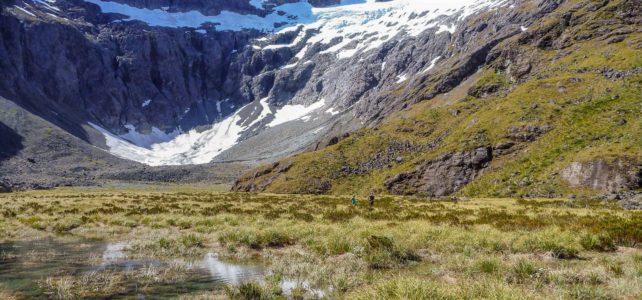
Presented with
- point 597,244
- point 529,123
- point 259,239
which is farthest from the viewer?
point 529,123

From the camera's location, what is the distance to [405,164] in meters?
79.8

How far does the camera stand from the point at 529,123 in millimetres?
70500

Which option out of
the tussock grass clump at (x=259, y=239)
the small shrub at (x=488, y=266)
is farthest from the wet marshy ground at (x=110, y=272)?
the small shrub at (x=488, y=266)

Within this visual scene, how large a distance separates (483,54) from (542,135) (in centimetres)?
6957

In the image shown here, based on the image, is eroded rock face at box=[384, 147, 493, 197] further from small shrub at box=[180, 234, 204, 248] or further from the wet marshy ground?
the wet marshy ground

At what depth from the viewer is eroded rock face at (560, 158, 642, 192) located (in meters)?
47.6

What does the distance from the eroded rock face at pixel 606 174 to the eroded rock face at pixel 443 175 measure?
52.7ft

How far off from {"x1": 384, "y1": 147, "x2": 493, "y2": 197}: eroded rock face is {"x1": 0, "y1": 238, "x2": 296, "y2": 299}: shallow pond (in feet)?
182

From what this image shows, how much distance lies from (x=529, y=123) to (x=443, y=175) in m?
16.2

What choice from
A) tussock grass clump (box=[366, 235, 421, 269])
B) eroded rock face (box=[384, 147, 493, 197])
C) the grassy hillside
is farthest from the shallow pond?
eroded rock face (box=[384, 147, 493, 197])

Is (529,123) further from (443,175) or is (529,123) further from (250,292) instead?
(250,292)

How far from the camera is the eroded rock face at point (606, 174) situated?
4756 centimetres

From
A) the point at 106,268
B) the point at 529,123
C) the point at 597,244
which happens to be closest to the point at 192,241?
the point at 106,268

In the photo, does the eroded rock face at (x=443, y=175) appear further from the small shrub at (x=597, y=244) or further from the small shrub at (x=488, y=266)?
the small shrub at (x=488, y=266)
